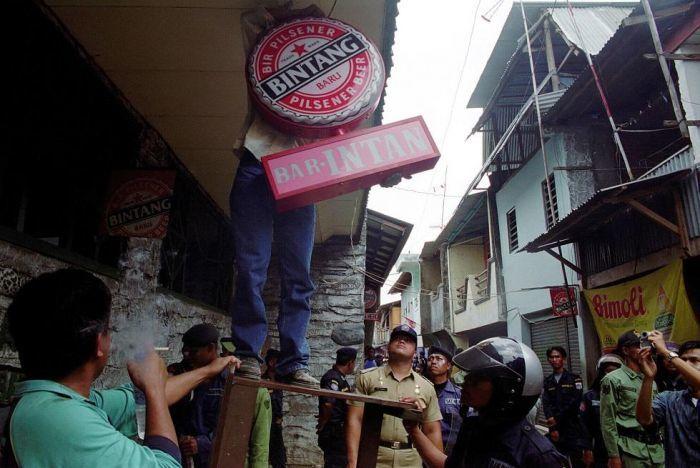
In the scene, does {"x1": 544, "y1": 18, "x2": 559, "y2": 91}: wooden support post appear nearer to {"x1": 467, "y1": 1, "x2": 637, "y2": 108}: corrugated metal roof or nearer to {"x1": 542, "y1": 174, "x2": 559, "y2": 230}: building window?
{"x1": 467, "y1": 1, "x2": 637, "y2": 108}: corrugated metal roof

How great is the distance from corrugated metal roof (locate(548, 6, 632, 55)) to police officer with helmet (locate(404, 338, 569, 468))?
10663 millimetres

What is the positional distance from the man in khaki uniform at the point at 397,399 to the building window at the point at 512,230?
11526mm

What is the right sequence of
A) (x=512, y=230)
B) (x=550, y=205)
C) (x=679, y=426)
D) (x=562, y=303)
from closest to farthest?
(x=679, y=426)
(x=562, y=303)
(x=550, y=205)
(x=512, y=230)

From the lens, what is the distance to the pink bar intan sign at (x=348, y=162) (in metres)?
2.23

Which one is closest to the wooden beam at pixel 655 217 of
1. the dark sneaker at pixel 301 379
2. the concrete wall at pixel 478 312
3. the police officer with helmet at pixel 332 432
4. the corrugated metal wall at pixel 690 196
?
the corrugated metal wall at pixel 690 196

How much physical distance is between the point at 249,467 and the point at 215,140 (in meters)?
3.13

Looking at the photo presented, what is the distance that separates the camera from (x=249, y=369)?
212 cm

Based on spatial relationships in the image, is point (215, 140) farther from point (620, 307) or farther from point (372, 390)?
point (620, 307)

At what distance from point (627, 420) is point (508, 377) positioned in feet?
10.4

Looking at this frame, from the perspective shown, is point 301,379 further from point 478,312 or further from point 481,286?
point 481,286

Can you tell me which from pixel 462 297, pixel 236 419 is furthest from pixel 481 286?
pixel 236 419

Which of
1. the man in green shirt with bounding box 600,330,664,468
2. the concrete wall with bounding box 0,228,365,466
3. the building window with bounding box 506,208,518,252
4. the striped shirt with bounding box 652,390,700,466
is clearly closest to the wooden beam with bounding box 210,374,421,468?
the concrete wall with bounding box 0,228,365,466

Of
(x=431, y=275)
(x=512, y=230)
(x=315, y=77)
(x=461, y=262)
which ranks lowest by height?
(x=315, y=77)

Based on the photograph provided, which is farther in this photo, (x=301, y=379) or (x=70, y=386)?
(x=301, y=379)
